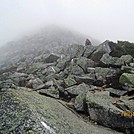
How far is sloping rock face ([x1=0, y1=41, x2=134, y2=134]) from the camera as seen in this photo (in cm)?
1380

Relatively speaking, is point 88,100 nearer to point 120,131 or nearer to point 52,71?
point 120,131

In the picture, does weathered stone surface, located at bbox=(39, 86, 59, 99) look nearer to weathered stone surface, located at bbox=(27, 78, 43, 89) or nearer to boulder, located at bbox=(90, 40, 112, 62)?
weathered stone surface, located at bbox=(27, 78, 43, 89)

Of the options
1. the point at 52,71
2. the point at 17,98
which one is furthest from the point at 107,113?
the point at 52,71

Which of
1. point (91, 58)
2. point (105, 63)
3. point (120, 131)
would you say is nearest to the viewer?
point (120, 131)

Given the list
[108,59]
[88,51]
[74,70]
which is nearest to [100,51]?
[88,51]

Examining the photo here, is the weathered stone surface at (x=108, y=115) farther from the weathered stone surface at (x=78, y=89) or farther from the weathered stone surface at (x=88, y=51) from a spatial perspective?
the weathered stone surface at (x=88, y=51)

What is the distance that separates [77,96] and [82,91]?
7.14 feet

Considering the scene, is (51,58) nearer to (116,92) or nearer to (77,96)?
(116,92)

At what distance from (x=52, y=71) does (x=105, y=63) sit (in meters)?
6.74

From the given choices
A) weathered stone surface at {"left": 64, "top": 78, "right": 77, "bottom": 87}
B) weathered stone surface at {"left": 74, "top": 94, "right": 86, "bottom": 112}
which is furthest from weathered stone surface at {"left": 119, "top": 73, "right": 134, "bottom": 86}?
weathered stone surface at {"left": 74, "top": 94, "right": 86, "bottom": 112}

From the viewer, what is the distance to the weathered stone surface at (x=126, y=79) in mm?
22737

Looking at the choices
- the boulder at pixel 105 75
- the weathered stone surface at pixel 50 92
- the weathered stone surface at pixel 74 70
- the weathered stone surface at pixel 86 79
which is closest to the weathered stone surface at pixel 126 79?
the boulder at pixel 105 75

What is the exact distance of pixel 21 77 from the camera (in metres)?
30.7

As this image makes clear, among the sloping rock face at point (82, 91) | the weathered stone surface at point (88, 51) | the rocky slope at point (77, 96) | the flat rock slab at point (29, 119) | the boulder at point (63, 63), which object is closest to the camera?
the flat rock slab at point (29, 119)
